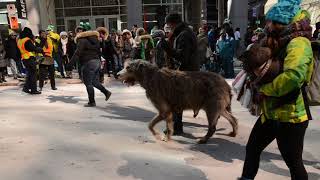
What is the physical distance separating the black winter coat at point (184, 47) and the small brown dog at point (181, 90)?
1.06 ft

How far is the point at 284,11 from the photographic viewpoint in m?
3.27

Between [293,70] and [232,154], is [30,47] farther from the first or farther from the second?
[293,70]

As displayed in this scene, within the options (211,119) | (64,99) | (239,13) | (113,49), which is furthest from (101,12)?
(211,119)

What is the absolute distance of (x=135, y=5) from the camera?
75.1ft

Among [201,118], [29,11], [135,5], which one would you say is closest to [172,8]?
[135,5]

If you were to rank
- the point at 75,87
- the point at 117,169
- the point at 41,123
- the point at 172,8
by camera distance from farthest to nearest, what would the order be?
the point at 172,8 → the point at 75,87 → the point at 41,123 → the point at 117,169

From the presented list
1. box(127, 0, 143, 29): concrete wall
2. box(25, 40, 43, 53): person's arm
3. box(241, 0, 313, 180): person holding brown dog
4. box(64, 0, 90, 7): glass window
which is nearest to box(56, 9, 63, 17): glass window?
box(64, 0, 90, 7): glass window

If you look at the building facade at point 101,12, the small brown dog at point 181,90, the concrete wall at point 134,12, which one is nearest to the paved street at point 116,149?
the small brown dog at point 181,90

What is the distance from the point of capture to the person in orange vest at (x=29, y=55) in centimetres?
1098

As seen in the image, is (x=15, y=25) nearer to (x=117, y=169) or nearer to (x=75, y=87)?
(x=75, y=87)

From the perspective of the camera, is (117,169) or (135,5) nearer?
(117,169)

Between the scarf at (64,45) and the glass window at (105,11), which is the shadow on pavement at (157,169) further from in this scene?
the glass window at (105,11)

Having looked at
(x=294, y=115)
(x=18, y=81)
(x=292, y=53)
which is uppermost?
(x=292, y=53)

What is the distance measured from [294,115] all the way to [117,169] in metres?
2.33
